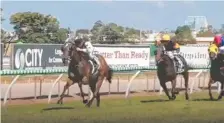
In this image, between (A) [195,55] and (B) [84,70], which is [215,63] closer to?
(B) [84,70]

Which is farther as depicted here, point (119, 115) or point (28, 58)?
point (28, 58)

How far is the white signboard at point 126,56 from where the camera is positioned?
25094 mm

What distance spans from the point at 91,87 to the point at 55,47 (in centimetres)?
704

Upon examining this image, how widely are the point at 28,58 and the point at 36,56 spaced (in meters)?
0.54

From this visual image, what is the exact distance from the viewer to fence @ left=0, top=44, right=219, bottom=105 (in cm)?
2084

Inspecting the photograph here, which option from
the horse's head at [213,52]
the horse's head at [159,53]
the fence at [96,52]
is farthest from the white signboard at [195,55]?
the horse's head at [159,53]

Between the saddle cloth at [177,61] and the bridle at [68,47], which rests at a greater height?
the bridle at [68,47]

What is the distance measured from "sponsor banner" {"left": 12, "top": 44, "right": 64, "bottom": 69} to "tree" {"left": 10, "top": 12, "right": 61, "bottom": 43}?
2824 cm

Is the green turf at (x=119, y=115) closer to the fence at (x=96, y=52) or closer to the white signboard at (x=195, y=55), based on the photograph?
the fence at (x=96, y=52)

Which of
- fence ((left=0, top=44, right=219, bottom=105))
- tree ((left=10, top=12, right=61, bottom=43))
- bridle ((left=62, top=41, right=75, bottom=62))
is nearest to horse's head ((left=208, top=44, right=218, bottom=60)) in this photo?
fence ((left=0, top=44, right=219, bottom=105))

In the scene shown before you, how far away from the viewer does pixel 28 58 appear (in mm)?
21609

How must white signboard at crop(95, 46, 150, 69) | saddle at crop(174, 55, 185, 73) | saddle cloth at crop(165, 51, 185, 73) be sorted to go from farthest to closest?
1. white signboard at crop(95, 46, 150, 69)
2. saddle at crop(174, 55, 185, 73)
3. saddle cloth at crop(165, 51, 185, 73)

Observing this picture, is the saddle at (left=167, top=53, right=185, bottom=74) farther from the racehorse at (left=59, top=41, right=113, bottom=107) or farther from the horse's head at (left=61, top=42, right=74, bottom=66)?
the horse's head at (left=61, top=42, right=74, bottom=66)

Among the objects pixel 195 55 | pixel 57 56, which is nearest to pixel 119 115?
pixel 57 56
